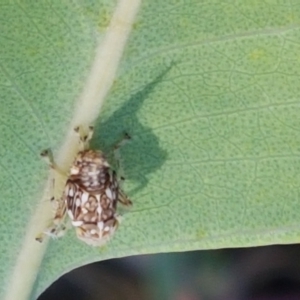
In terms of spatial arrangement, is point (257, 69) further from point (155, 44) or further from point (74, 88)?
point (74, 88)

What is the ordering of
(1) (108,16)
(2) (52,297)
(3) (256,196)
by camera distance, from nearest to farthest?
(1) (108,16), (3) (256,196), (2) (52,297)

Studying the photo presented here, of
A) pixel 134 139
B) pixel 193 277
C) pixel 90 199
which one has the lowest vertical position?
pixel 193 277

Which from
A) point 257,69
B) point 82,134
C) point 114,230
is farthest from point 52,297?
point 257,69

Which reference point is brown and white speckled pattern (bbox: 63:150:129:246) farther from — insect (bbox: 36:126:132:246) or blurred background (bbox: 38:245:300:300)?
blurred background (bbox: 38:245:300:300)

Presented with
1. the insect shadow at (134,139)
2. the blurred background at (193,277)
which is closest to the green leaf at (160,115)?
the insect shadow at (134,139)

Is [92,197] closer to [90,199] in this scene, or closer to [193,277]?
[90,199]

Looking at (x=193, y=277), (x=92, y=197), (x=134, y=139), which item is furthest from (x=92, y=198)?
(x=193, y=277)

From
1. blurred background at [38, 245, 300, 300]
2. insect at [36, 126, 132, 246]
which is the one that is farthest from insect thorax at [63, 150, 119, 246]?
blurred background at [38, 245, 300, 300]
